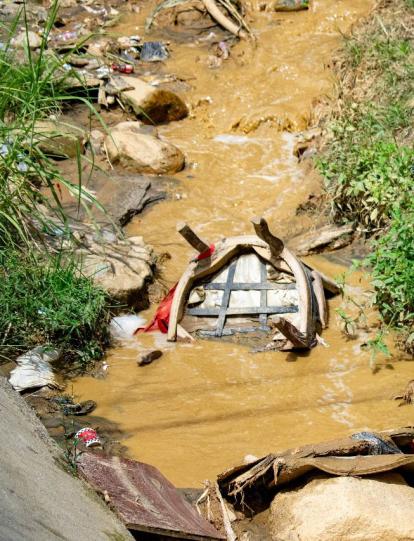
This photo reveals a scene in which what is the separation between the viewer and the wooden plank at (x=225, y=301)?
631 centimetres

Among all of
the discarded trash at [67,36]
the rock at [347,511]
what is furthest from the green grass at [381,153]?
the discarded trash at [67,36]

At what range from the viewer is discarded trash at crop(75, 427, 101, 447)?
440cm

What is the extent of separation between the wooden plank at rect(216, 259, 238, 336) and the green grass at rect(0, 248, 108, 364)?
0.91 meters

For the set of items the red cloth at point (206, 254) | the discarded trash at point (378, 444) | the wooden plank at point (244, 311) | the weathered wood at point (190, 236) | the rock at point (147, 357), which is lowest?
the rock at point (147, 357)

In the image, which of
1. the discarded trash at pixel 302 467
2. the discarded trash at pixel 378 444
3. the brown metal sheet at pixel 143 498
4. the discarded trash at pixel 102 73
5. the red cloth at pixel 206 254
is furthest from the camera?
the discarded trash at pixel 102 73

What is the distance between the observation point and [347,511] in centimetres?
335

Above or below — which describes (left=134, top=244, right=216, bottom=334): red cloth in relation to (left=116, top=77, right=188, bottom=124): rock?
below

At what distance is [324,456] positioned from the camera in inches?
142

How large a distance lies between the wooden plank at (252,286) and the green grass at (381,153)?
0.65m

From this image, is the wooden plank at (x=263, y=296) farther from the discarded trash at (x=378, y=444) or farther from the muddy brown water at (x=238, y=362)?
the discarded trash at (x=378, y=444)

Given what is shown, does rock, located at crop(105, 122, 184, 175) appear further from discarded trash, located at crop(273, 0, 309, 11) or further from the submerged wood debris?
discarded trash, located at crop(273, 0, 309, 11)

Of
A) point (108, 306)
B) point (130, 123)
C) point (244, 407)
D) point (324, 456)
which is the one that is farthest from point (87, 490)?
point (130, 123)

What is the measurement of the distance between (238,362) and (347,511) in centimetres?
260

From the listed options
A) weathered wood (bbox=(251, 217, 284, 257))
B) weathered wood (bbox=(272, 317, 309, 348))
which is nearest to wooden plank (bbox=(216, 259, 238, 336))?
weathered wood (bbox=(251, 217, 284, 257))
